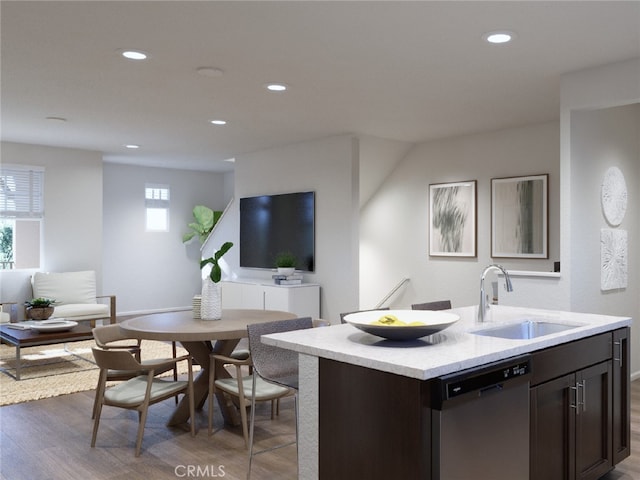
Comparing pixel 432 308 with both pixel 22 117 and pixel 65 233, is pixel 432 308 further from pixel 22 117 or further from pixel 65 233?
pixel 65 233

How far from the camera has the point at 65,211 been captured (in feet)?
24.5

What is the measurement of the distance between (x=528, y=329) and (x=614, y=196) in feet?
7.62

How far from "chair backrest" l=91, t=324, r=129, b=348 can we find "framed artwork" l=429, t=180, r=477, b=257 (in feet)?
14.0

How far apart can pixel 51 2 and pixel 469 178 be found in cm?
497

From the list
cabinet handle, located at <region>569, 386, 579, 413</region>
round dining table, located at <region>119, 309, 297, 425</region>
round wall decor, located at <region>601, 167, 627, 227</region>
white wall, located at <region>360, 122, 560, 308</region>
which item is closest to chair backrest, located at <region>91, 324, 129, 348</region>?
round dining table, located at <region>119, 309, 297, 425</region>

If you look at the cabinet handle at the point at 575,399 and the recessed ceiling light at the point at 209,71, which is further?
the recessed ceiling light at the point at 209,71

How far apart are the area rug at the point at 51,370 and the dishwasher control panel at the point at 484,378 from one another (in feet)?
11.9

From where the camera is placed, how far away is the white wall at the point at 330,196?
6496 millimetres

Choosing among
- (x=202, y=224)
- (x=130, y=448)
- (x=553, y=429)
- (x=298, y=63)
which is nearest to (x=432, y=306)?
(x=553, y=429)

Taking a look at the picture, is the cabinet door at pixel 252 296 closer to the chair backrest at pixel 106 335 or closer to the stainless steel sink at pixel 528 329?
the chair backrest at pixel 106 335

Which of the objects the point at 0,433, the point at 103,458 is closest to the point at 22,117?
the point at 0,433

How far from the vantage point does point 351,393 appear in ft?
6.84

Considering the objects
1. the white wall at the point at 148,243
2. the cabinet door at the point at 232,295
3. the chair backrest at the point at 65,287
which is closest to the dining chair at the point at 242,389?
the cabinet door at the point at 232,295

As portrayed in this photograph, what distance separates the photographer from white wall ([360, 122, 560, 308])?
6.07 m
